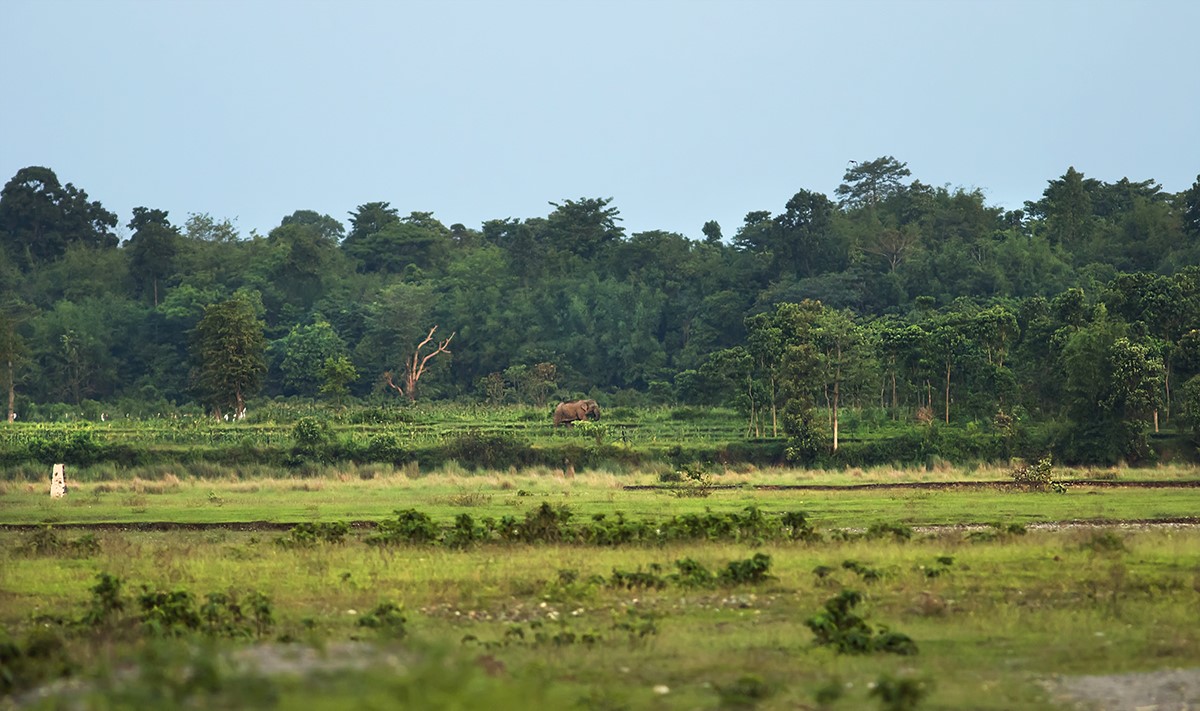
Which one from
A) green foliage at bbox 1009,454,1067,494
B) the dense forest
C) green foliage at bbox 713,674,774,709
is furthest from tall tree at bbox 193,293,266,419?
green foliage at bbox 713,674,774,709

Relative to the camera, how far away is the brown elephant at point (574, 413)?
6238cm

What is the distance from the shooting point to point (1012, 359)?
61.3 m

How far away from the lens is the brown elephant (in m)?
62.4

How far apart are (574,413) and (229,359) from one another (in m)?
16.9

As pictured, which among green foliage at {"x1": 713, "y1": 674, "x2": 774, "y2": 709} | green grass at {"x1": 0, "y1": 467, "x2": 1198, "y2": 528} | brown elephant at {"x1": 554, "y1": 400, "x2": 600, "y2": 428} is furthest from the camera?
brown elephant at {"x1": 554, "y1": 400, "x2": 600, "y2": 428}

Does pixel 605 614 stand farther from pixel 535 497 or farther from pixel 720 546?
pixel 535 497

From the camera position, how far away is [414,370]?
92.2 meters

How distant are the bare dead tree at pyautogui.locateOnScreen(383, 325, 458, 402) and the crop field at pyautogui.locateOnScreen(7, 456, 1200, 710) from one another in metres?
55.9

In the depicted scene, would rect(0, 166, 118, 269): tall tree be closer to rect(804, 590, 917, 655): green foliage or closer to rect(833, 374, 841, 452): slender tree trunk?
rect(833, 374, 841, 452): slender tree trunk

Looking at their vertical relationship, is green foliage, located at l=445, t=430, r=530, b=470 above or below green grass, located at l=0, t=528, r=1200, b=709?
above

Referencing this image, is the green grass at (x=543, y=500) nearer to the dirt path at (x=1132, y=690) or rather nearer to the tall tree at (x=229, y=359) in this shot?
the dirt path at (x=1132, y=690)

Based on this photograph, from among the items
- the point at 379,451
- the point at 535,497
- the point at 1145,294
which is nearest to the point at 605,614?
the point at 535,497

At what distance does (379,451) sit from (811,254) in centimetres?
4848

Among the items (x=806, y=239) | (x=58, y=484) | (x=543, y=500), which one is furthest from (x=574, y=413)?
(x=806, y=239)
